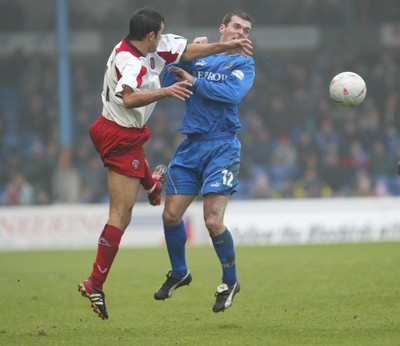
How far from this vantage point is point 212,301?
362 inches

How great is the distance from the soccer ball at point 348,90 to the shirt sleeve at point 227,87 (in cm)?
74

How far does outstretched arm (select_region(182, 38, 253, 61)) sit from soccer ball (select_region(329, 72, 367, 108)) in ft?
2.77

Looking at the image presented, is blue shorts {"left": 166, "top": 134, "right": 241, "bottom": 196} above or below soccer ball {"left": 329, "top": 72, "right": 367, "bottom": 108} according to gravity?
below

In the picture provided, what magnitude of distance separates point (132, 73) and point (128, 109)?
13.0 inches

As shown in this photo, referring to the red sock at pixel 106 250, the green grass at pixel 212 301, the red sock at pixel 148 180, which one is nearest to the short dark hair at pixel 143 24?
the red sock at pixel 148 180

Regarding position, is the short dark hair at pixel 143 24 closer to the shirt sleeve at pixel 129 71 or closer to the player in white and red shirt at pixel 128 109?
the player in white and red shirt at pixel 128 109

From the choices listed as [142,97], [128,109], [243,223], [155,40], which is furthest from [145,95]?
[243,223]

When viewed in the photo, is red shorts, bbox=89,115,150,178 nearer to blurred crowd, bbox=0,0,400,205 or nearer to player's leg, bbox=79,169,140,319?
player's leg, bbox=79,169,140,319

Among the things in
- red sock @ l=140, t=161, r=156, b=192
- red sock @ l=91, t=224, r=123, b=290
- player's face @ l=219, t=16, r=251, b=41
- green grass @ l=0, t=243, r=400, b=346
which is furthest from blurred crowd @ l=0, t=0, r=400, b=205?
red sock @ l=91, t=224, r=123, b=290

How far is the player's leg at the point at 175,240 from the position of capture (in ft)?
25.6

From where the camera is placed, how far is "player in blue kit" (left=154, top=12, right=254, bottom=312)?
25.1 feet

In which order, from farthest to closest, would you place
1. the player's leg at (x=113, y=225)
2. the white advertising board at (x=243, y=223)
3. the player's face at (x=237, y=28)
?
the white advertising board at (x=243, y=223) < the player's face at (x=237, y=28) < the player's leg at (x=113, y=225)

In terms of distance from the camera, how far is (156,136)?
19844 millimetres

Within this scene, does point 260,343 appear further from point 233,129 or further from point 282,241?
point 282,241
